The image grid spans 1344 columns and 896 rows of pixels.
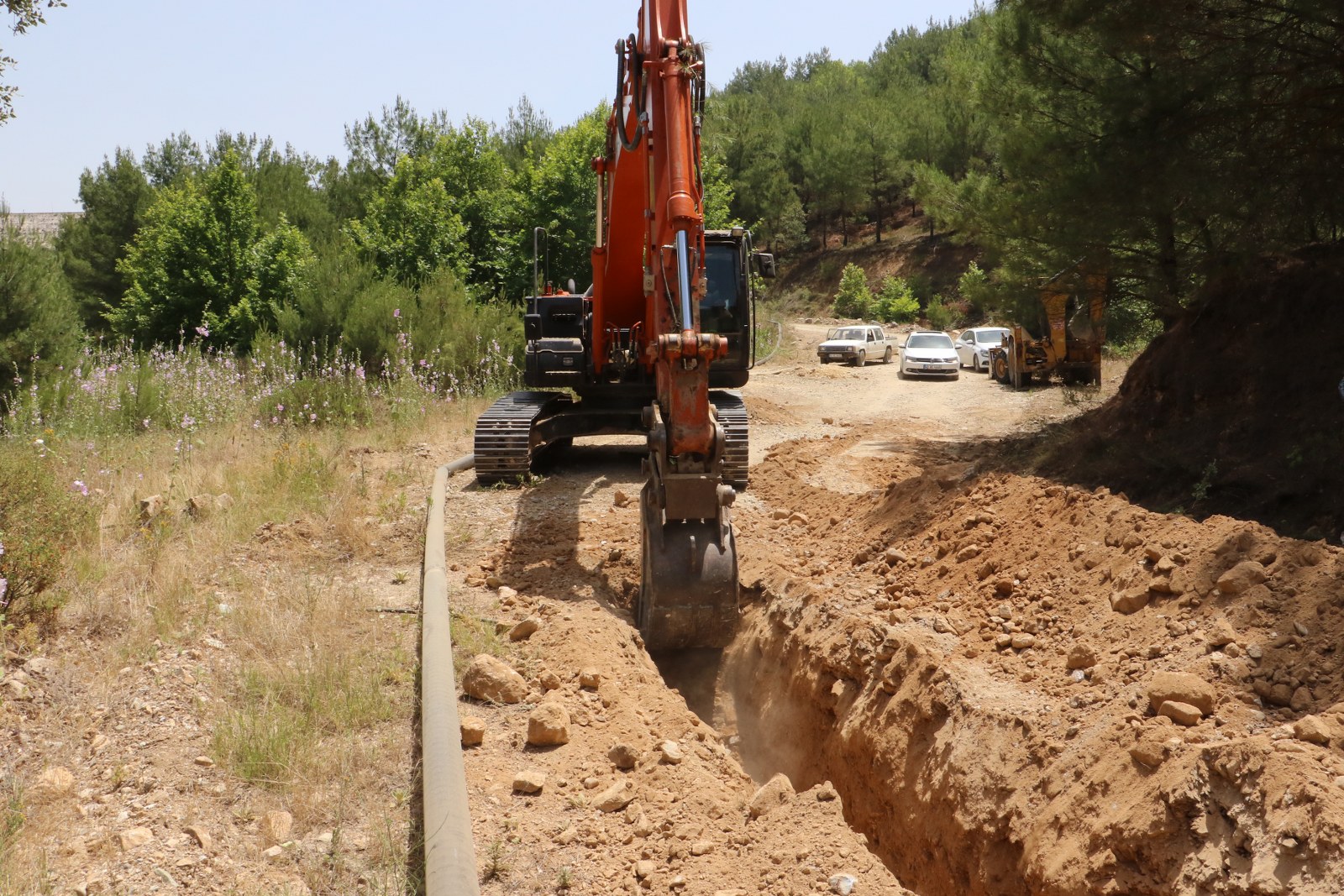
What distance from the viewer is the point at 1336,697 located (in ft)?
14.8

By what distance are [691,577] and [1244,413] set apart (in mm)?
4730

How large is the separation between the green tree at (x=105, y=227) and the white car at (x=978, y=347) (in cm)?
3716

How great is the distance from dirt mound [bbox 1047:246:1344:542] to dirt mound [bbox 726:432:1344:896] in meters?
1.06

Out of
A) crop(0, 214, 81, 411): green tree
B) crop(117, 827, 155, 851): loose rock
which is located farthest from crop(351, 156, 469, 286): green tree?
crop(117, 827, 155, 851): loose rock

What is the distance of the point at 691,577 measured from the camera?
665 cm

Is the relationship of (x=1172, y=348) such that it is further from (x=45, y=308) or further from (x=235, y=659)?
(x=45, y=308)

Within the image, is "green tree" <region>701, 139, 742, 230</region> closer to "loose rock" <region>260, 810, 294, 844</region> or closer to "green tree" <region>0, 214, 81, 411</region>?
"green tree" <region>0, 214, 81, 411</region>

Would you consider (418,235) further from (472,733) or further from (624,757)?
(624,757)

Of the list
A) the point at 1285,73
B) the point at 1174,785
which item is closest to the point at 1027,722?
the point at 1174,785

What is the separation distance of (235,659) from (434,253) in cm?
2678

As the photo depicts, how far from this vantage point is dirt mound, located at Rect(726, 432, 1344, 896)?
4039mm

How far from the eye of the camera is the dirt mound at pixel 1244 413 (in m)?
7.30

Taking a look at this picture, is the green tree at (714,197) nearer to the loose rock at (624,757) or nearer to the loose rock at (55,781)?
the loose rock at (624,757)

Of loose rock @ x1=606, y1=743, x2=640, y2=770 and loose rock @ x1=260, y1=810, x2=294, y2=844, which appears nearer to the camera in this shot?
loose rock @ x1=260, y1=810, x2=294, y2=844
